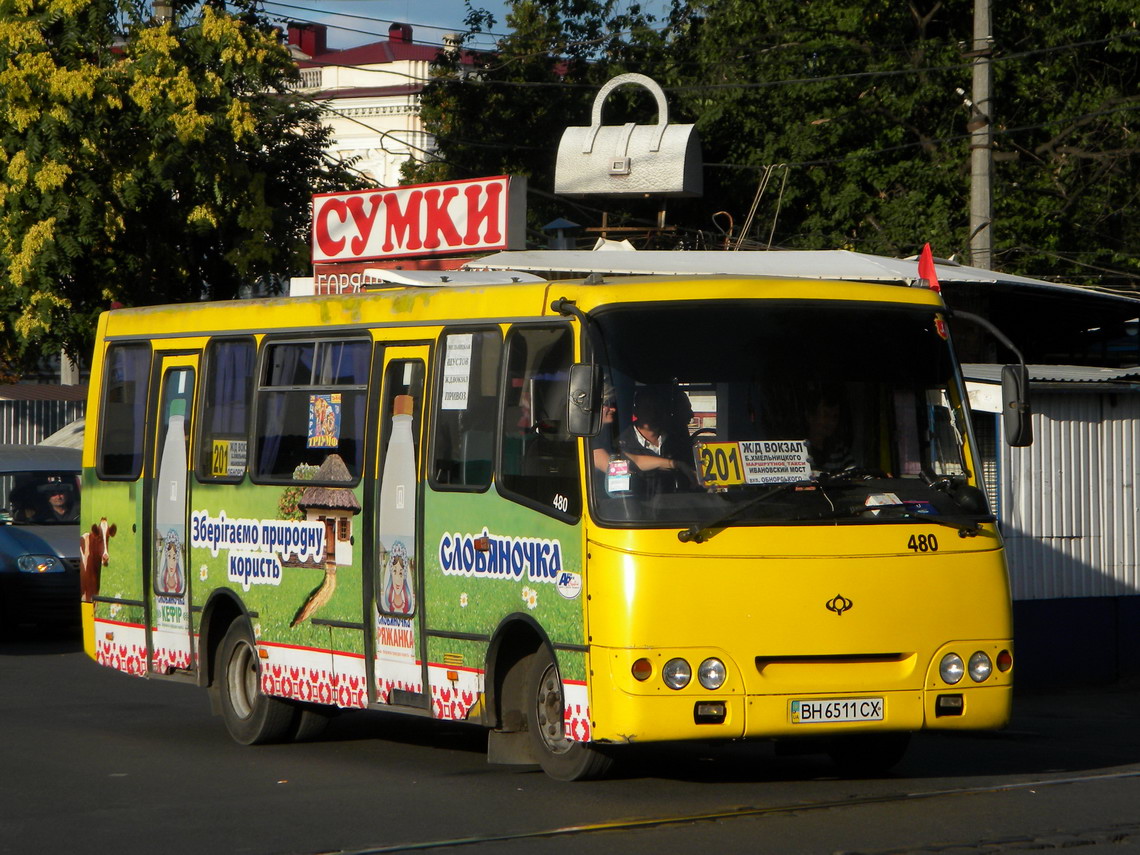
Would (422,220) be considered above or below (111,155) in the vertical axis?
below

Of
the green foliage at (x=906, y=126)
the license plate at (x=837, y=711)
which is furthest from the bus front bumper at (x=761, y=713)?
the green foliage at (x=906, y=126)

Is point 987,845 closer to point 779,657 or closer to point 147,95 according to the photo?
point 779,657

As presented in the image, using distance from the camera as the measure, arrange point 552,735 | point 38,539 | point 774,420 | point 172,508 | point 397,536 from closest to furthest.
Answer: point 774,420, point 552,735, point 397,536, point 172,508, point 38,539

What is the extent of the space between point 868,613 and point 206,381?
194 inches

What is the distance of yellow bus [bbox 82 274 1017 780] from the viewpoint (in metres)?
8.48

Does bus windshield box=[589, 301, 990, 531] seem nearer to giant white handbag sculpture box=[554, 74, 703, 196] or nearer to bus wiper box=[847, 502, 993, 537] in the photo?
bus wiper box=[847, 502, 993, 537]

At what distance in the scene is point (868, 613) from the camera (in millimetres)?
8625

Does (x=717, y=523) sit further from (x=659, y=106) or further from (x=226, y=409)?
(x=659, y=106)

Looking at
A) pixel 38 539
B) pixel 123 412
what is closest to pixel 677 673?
pixel 123 412

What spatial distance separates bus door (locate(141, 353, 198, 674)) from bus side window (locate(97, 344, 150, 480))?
0.20m

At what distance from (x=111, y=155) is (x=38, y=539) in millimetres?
8059

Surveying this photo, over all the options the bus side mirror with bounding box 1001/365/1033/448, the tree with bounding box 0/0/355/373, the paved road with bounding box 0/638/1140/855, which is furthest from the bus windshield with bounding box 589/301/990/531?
the tree with bounding box 0/0/355/373

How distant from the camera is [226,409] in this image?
11.6 meters

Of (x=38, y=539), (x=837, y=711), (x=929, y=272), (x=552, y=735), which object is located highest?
(x=929, y=272)
